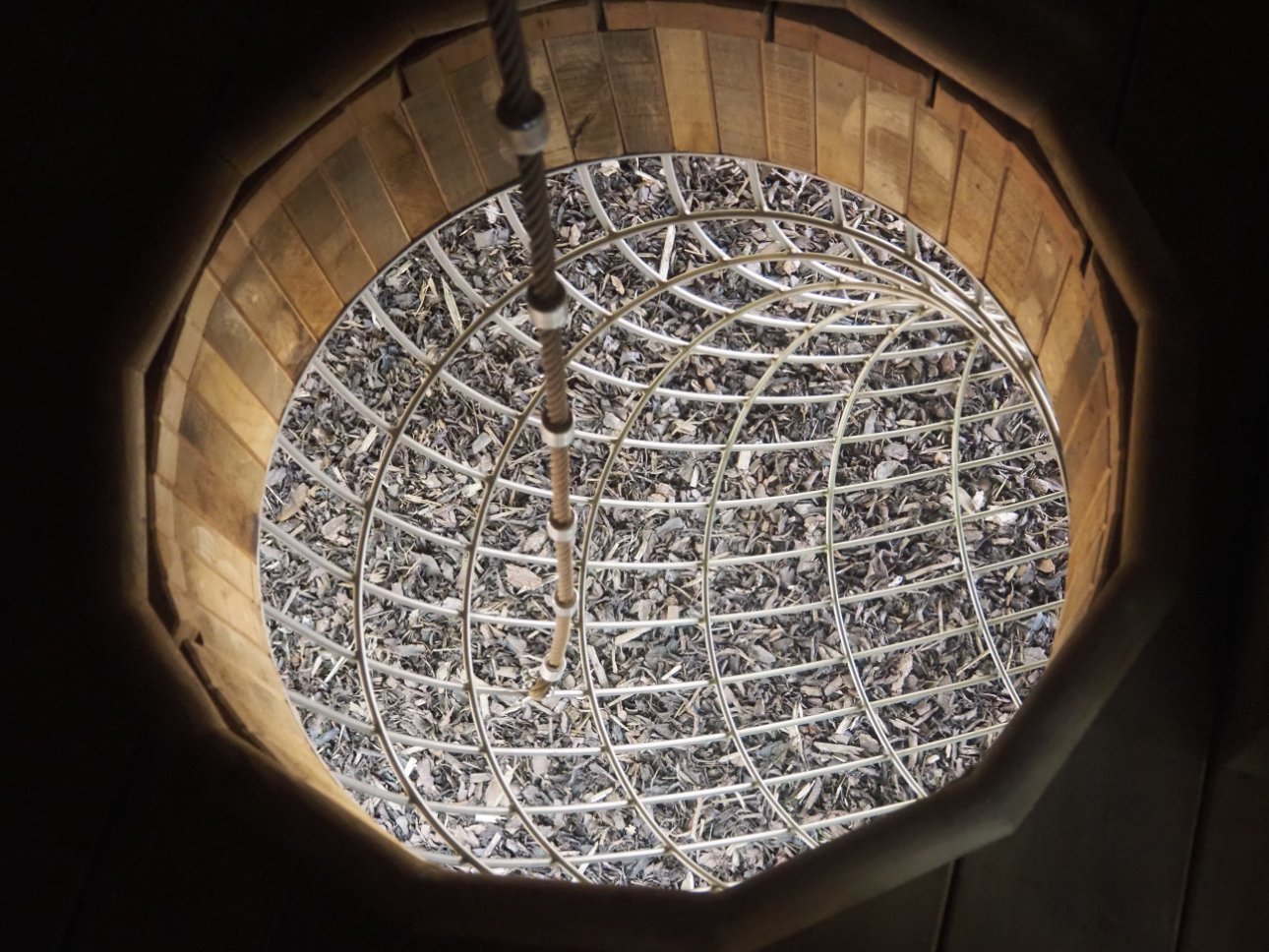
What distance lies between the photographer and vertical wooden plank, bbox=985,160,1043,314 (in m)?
1.12

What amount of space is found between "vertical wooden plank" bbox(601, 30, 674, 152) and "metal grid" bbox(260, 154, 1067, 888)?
955mm

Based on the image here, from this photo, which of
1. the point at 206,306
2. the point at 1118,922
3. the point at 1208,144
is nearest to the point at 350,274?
the point at 206,306

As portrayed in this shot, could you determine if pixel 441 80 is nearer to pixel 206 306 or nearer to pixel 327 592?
pixel 206 306

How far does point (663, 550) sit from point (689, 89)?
4.62ft

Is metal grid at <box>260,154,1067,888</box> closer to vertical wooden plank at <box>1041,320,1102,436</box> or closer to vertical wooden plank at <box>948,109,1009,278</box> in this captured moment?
vertical wooden plank at <box>948,109,1009,278</box>

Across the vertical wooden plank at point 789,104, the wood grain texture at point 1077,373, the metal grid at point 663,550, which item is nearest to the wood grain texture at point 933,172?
the vertical wooden plank at point 789,104

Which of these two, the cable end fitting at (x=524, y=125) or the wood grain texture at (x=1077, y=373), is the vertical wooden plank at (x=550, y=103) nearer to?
the cable end fitting at (x=524, y=125)

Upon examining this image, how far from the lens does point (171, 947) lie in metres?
0.93

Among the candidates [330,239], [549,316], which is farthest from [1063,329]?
[330,239]

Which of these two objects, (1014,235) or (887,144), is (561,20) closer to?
(887,144)

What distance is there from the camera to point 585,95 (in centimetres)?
142

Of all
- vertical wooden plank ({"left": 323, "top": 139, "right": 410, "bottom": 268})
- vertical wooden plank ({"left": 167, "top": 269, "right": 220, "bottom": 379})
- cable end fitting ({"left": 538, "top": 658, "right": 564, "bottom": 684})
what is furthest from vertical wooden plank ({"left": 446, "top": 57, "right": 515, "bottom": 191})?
cable end fitting ({"left": 538, "top": 658, "right": 564, "bottom": 684})

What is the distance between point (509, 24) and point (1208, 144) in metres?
0.65

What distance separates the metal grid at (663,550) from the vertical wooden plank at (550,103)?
93 centimetres
